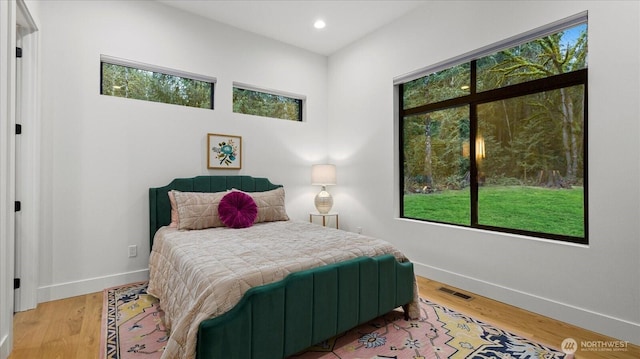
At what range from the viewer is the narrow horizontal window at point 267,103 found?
12.8 ft

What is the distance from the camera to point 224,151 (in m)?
3.61

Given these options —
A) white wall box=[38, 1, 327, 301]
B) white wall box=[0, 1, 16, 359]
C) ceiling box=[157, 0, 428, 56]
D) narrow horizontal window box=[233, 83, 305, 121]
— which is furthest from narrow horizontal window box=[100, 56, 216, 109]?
white wall box=[0, 1, 16, 359]

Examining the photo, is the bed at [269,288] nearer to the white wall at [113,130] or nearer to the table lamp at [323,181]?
the white wall at [113,130]

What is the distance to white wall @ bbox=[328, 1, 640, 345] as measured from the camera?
200 cm

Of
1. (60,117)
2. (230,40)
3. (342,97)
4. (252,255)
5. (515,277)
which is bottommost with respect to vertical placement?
(515,277)

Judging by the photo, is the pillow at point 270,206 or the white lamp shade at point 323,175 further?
the white lamp shade at point 323,175

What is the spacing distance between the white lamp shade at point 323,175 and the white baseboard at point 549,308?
1799 millimetres

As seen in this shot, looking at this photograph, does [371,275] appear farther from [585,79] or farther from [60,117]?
[60,117]

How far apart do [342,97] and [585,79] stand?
110 inches

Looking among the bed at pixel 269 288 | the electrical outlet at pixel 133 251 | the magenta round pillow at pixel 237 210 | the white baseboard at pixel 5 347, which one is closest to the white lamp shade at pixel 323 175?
the magenta round pillow at pixel 237 210

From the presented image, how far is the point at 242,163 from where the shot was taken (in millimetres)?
3773

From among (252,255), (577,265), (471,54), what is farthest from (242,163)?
(577,265)

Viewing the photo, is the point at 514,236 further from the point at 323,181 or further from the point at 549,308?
the point at 323,181

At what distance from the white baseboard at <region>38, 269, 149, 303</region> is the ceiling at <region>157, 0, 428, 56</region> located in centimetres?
298
